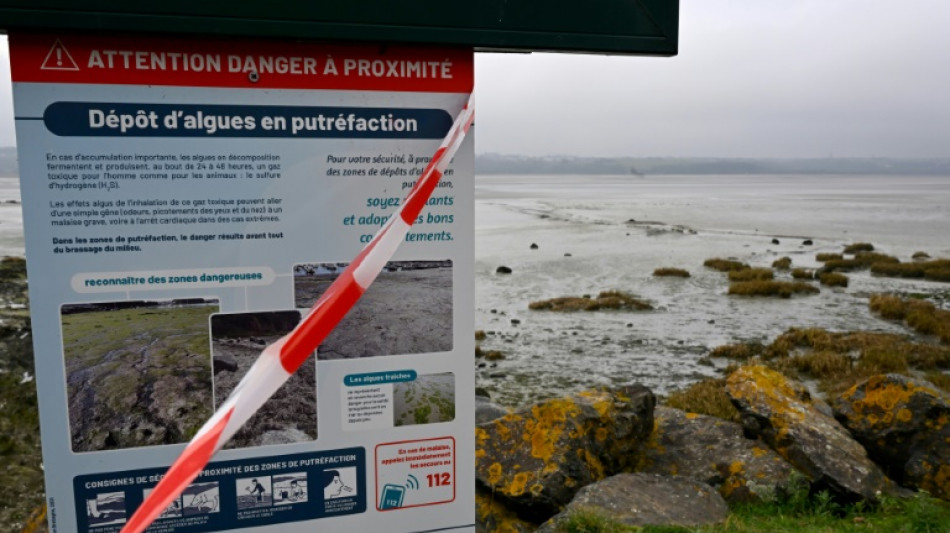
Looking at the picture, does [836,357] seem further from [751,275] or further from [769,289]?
[751,275]

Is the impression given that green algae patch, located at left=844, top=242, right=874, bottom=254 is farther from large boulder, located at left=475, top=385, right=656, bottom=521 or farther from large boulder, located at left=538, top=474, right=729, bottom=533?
large boulder, located at left=538, top=474, right=729, bottom=533

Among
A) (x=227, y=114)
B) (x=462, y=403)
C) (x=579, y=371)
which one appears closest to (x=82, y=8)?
(x=227, y=114)

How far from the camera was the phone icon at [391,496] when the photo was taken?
3490 millimetres

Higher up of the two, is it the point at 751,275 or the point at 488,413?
the point at 488,413

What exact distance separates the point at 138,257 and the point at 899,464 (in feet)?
23.4

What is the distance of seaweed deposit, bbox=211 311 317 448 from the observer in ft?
10.3

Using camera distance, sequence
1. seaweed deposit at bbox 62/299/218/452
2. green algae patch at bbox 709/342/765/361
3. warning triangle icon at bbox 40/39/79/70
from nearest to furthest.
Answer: warning triangle icon at bbox 40/39/79/70, seaweed deposit at bbox 62/299/218/452, green algae patch at bbox 709/342/765/361

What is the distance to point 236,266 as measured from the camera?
123 inches

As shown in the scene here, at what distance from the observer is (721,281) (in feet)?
92.3

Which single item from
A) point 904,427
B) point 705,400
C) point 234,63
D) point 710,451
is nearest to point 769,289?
point 705,400

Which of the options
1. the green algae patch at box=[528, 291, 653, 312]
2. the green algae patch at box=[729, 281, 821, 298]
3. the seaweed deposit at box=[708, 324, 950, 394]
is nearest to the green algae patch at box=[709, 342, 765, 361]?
the seaweed deposit at box=[708, 324, 950, 394]

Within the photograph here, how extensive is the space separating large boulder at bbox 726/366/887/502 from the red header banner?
500 centimetres

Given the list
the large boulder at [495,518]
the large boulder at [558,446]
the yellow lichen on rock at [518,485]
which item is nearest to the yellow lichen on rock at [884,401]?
the large boulder at [558,446]

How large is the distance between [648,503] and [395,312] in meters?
3.18
